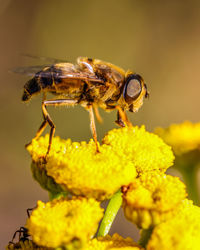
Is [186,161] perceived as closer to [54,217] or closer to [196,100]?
[54,217]

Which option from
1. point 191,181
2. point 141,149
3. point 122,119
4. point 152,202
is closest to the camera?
point 152,202

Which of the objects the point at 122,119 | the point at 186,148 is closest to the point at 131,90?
the point at 122,119

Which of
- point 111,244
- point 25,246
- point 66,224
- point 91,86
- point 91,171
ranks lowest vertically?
point 25,246

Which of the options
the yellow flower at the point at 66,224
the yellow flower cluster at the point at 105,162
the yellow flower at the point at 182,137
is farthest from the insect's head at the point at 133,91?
the yellow flower at the point at 66,224

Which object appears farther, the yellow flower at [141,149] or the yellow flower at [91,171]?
the yellow flower at [141,149]

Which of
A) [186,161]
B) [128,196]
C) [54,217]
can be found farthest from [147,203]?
[186,161]

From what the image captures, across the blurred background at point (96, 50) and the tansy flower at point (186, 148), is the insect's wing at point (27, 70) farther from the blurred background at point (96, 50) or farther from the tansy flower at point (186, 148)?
the blurred background at point (96, 50)

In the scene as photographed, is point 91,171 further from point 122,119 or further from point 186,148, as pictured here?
point 186,148
